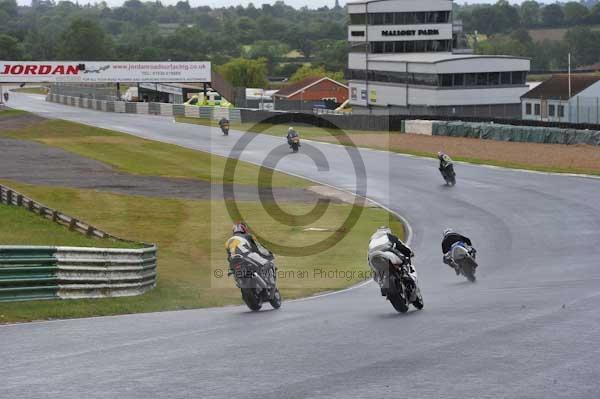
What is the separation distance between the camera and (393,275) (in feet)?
51.0

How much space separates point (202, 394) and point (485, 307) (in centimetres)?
702

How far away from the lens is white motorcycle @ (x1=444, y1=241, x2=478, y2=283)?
2066 centimetres

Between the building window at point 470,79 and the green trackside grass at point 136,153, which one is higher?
the building window at point 470,79

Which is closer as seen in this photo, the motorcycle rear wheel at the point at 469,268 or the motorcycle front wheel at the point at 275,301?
the motorcycle front wheel at the point at 275,301

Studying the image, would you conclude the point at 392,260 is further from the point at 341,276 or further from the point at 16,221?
the point at 16,221

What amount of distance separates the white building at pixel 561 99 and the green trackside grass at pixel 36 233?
58.5 m

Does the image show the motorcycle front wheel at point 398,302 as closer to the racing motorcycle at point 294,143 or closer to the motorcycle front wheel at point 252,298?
the motorcycle front wheel at point 252,298

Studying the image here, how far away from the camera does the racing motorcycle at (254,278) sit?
661 inches

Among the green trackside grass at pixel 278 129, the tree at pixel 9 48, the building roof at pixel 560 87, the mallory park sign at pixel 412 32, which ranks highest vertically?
the tree at pixel 9 48

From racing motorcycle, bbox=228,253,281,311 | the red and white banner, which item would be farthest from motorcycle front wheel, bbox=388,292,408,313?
the red and white banner

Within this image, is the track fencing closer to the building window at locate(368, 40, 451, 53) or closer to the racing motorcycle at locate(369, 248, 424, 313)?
the building window at locate(368, 40, 451, 53)

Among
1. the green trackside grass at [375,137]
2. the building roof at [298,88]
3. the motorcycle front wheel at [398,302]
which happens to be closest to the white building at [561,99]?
the green trackside grass at [375,137]

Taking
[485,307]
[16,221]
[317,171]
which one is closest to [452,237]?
[485,307]

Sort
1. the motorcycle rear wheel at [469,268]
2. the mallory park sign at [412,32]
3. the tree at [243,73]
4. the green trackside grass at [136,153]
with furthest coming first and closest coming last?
the tree at [243,73] < the mallory park sign at [412,32] < the green trackside grass at [136,153] < the motorcycle rear wheel at [469,268]
